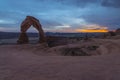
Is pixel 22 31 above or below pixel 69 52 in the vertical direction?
above

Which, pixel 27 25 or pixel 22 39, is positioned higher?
pixel 27 25

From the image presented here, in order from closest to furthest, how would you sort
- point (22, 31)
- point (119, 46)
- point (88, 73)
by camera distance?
point (88, 73) < point (119, 46) < point (22, 31)

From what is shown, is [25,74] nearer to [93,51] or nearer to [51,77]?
[51,77]

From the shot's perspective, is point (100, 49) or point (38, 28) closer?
point (100, 49)

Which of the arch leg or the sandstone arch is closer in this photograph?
the sandstone arch

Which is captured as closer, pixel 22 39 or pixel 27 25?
pixel 27 25

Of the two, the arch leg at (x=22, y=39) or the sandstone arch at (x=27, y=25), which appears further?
the arch leg at (x=22, y=39)

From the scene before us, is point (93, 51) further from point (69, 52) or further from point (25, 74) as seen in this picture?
point (25, 74)

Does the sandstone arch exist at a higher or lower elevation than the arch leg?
higher

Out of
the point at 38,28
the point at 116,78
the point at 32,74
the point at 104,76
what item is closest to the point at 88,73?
the point at 104,76

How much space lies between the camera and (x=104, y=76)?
23.8 feet

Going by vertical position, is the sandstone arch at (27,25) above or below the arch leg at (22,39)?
above

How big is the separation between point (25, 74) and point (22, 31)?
17117mm

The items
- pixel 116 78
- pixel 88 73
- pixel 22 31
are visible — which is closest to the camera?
pixel 116 78
